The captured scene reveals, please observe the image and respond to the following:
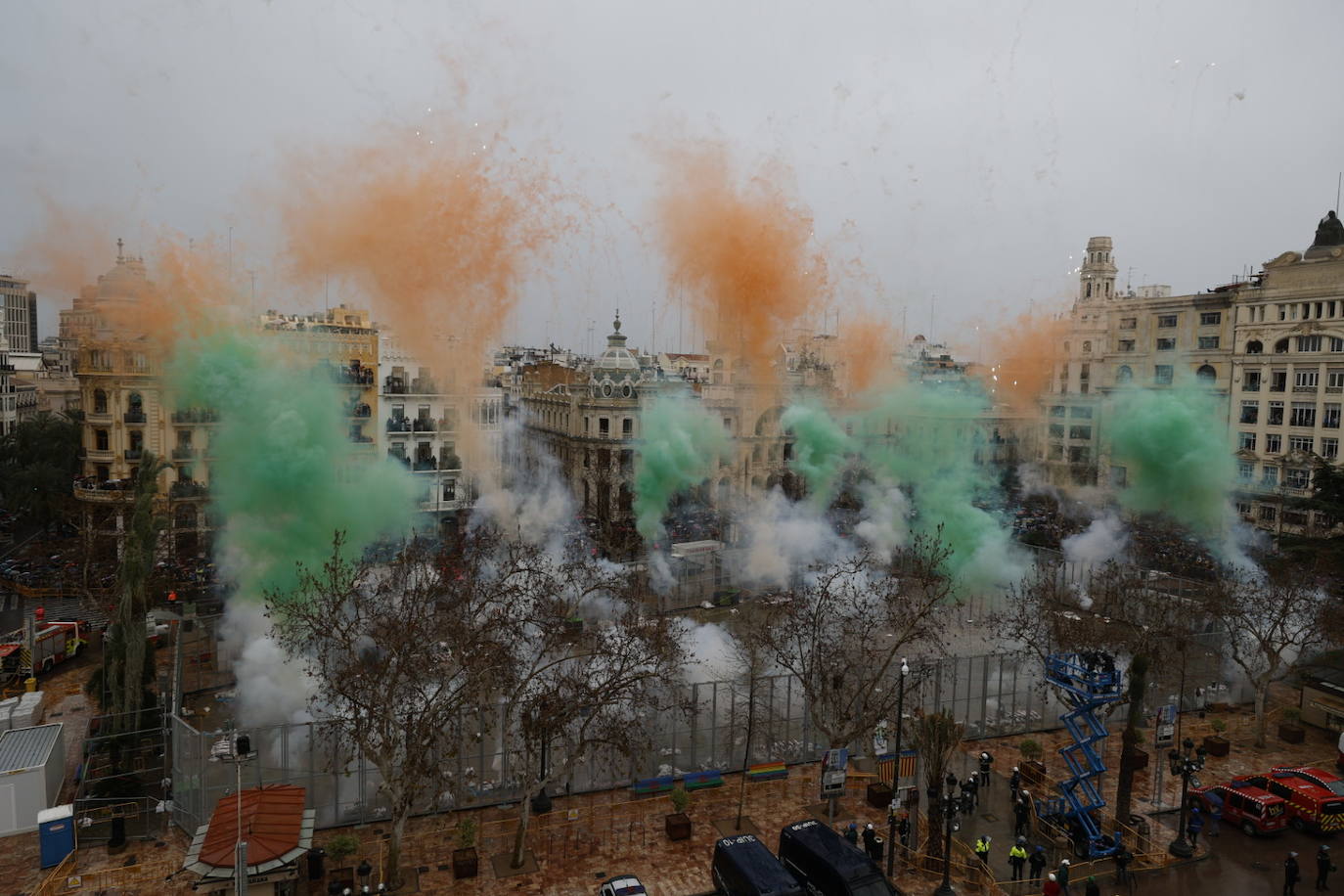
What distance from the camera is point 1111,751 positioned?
82.5ft

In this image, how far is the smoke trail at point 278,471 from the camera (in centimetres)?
3059

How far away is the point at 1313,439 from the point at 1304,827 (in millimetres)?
36239

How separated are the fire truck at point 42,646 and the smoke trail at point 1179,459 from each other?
49.9 m

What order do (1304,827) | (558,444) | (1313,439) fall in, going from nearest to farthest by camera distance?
(1304,827)
(1313,439)
(558,444)

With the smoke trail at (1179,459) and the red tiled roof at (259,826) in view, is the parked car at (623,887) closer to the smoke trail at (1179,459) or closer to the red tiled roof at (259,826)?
the red tiled roof at (259,826)

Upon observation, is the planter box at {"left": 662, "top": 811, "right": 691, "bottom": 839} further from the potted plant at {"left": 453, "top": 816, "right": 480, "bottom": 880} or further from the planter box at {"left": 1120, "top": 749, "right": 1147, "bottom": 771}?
the planter box at {"left": 1120, "top": 749, "right": 1147, "bottom": 771}

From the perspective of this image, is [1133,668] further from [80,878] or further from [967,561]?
[80,878]

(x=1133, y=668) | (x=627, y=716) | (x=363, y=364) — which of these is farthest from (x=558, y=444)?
(x=1133, y=668)

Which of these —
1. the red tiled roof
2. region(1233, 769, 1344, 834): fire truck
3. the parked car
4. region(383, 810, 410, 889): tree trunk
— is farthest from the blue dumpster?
region(1233, 769, 1344, 834): fire truck

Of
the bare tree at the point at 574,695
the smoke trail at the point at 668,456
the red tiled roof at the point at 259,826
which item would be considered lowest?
the red tiled roof at the point at 259,826

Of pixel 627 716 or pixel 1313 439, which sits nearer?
pixel 627 716

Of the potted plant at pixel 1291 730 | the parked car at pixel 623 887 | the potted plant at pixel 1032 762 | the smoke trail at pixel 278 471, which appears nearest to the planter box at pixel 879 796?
the potted plant at pixel 1032 762

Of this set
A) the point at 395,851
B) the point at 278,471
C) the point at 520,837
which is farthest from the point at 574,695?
the point at 278,471

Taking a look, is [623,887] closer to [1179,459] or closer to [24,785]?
[24,785]
